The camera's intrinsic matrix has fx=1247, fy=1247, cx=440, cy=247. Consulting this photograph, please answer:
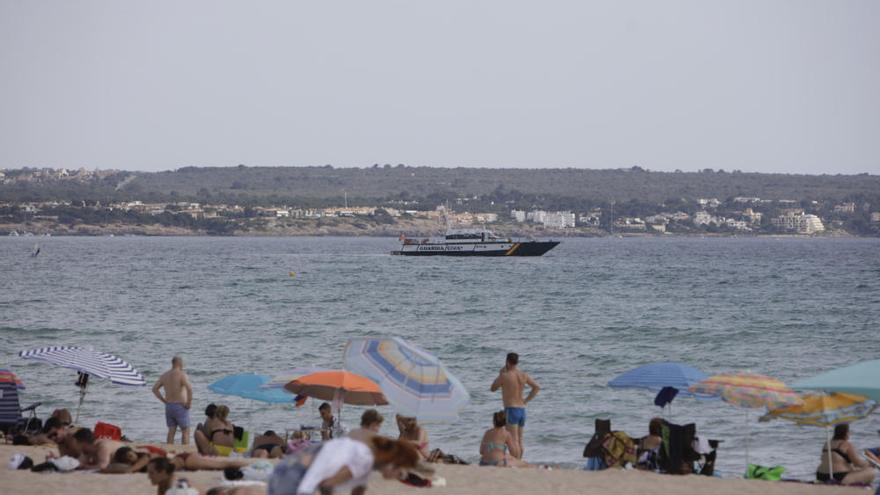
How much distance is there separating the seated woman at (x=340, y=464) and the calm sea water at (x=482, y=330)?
9762mm

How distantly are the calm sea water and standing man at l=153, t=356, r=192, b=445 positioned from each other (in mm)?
2111

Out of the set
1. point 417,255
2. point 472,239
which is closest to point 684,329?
point 472,239

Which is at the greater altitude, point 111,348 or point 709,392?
point 709,392

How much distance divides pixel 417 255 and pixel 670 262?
24.0 meters

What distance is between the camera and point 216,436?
15.5 m

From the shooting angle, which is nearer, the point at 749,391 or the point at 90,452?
the point at 90,452

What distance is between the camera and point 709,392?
14.3 metres

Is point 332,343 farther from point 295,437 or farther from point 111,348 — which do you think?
point 295,437

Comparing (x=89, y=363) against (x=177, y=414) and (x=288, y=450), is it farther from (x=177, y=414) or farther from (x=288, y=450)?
(x=288, y=450)

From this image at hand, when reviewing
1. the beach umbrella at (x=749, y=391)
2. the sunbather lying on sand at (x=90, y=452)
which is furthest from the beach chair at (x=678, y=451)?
the sunbather lying on sand at (x=90, y=452)

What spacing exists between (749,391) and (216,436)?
A: 21.2 feet

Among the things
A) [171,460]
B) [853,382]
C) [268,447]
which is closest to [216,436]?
[268,447]

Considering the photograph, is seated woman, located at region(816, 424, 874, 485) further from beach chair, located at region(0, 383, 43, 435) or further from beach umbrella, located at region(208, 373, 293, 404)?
beach chair, located at region(0, 383, 43, 435)

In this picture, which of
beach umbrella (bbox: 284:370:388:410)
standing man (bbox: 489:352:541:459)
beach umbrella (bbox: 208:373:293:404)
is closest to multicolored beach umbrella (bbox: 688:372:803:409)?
standing man (bbox: 489:352:541:459)
